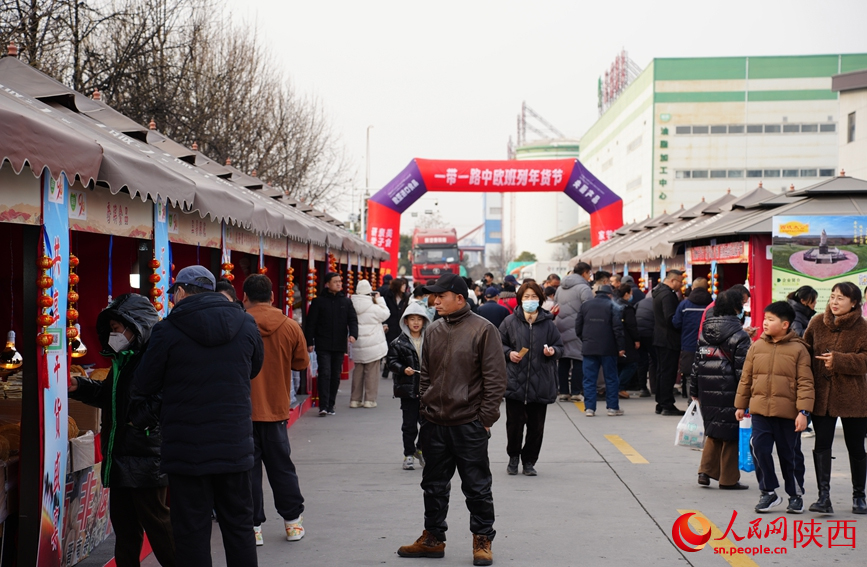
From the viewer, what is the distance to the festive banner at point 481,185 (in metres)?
28.0

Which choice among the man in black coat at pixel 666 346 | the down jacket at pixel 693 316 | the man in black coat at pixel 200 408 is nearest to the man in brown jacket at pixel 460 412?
the man in black coat at pixel 200 408

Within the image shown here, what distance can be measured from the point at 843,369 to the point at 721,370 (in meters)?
1.18

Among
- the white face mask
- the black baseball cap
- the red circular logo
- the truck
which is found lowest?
the red circular logo

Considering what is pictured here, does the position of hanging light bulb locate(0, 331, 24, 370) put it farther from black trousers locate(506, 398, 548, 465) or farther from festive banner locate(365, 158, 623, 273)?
festive banner locate(365, 158, 623, 273)

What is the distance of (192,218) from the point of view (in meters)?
7.63

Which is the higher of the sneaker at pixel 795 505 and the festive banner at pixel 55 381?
the festive banner at pixel 55 381

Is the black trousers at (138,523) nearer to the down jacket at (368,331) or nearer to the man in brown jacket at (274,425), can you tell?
the man in brown jacket at (274,425)

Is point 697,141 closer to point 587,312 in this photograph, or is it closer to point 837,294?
point 587,312

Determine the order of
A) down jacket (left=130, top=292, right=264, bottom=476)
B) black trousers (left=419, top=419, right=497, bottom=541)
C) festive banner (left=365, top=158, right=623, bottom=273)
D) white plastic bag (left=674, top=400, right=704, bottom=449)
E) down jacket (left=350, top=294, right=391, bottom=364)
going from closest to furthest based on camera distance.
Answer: down jacket (left=130, top=292, right=264, bottom=476)
black trousers (left=419, top=419, right=497, bottom=541)
white plastic bag (left=674, top=400, right=704, bottom=449)
down jacket (left=350, top=294, right=391, bottom=364)
festive banner (left=365, top=158, right=623, bottom=273)

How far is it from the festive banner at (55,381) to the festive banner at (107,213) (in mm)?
295

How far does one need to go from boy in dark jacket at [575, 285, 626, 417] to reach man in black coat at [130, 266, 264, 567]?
26.3 feet

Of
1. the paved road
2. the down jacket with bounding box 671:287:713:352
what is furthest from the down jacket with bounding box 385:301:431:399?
the down jacket with bounding box 671:287:713:352

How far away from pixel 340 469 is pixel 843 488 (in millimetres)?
4395

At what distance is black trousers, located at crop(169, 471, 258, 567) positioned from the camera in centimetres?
459
